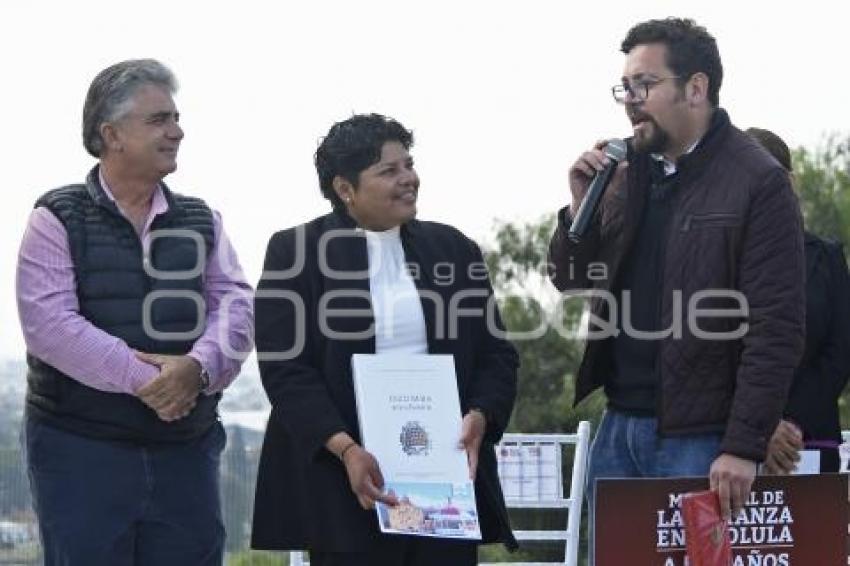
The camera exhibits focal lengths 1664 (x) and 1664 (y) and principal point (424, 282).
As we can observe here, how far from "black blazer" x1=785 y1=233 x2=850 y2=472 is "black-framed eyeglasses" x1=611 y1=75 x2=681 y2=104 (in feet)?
3.23

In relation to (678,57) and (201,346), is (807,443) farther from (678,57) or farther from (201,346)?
(201,346)

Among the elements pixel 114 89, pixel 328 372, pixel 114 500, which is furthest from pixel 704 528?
pixel 114 89

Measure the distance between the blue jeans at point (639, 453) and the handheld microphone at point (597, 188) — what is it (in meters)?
0.49

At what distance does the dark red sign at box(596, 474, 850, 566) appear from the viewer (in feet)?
13.0

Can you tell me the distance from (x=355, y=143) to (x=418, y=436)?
76cm

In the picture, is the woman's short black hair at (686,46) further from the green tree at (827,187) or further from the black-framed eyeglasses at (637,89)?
the green tree at (827,187)

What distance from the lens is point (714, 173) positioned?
406 centimetres

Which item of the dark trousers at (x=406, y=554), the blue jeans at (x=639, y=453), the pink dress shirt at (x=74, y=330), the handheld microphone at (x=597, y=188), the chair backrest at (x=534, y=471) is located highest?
the handheld microphone at (x=597, y=188)

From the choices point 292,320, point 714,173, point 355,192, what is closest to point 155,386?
point 292,320

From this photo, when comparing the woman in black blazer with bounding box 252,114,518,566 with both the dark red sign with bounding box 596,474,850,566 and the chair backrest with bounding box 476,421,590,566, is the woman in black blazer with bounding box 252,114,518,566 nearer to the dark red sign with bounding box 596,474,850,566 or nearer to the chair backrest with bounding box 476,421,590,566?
the dark red sign with bounding box 596,474,850,566

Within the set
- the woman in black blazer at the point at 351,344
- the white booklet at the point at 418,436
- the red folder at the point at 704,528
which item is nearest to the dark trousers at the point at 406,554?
the woman in black blazer at the point at 351,344

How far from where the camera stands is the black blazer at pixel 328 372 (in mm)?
4059

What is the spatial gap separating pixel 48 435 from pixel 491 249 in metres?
23.3

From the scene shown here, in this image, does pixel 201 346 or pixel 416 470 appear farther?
pixel 201 346
